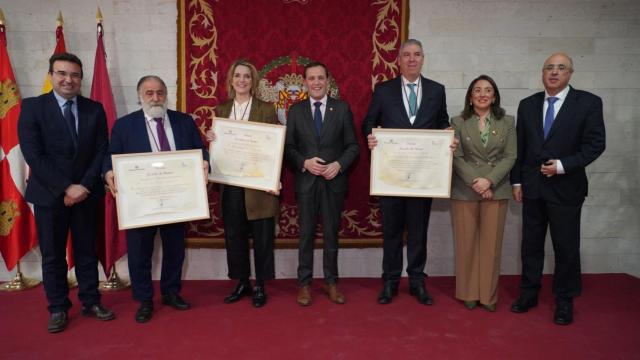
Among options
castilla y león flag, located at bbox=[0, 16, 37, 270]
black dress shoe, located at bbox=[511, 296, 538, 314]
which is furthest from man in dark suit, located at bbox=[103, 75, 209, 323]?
black dress shoe, located at bbox=[511, 296, 538, 314]

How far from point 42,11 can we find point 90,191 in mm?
2058

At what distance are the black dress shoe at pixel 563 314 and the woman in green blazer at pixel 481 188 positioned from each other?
408mm

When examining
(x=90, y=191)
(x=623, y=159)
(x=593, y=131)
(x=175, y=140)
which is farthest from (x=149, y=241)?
(x=623, y=159)

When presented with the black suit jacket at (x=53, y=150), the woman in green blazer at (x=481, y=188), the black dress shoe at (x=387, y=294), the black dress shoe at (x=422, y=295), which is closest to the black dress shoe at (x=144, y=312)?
the black suit jacket at (x=53, y=150)

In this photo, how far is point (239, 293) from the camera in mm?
3400

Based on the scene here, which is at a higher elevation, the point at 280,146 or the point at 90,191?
the point at 280,146

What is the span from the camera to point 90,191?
2.92 m

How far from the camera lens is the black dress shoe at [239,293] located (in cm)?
336

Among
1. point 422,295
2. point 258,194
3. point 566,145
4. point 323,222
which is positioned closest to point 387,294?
point 422,295

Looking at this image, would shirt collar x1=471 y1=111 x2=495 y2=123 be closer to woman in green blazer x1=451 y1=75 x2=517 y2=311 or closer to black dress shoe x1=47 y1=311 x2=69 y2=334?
woman in green blazer x1=451 y1=75 x2=517 y2=311

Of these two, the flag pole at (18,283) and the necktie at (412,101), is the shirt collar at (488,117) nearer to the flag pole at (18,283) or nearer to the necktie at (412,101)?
the necktie at (412,101)

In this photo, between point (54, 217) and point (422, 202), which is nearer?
point (54, 217)

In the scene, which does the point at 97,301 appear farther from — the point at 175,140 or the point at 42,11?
the point at 42,11

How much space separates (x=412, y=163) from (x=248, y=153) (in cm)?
122
